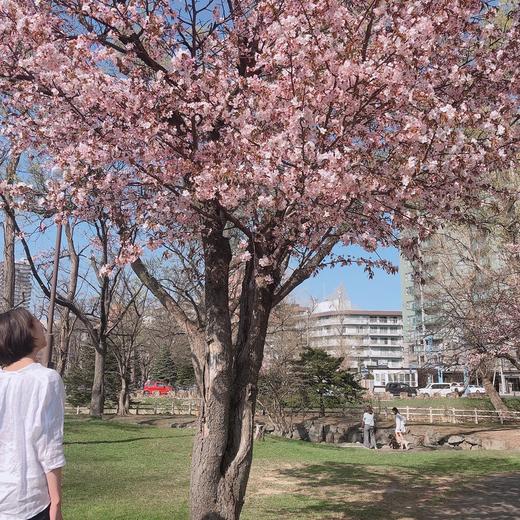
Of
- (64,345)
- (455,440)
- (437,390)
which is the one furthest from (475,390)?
(64,345)

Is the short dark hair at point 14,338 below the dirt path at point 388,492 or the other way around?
the other way around

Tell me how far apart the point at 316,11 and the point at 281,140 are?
1.19m

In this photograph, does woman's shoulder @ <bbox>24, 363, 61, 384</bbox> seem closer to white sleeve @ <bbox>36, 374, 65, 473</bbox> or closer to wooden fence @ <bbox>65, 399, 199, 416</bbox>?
white sleeve @ <bbox>36, 374, 65, 473</bbox>

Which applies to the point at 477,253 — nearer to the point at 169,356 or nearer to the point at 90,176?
the point at 90,176

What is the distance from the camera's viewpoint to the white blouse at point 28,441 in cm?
221

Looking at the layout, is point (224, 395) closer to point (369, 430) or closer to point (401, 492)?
point (401, 492)

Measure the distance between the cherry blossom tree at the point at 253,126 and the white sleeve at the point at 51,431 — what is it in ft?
7.89

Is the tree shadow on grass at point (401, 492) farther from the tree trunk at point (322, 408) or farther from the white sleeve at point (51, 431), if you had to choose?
the tree trunk at point (322, 408)

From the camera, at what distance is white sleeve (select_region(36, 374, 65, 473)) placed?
2.23m

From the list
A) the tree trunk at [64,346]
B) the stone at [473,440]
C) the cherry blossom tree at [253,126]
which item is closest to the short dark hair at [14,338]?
the cherry blossom tree at [253,126]

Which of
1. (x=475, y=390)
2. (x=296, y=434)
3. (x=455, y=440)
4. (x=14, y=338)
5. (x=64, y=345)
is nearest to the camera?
(x=14, y=338)

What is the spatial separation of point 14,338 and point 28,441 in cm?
44

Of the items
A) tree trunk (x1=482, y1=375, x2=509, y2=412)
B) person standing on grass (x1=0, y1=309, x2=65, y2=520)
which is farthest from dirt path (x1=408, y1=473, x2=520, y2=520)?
tree trunk (x1=482, y1=375, x2=509, y2=412)

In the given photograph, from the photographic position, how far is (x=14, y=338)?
7.87 ft
